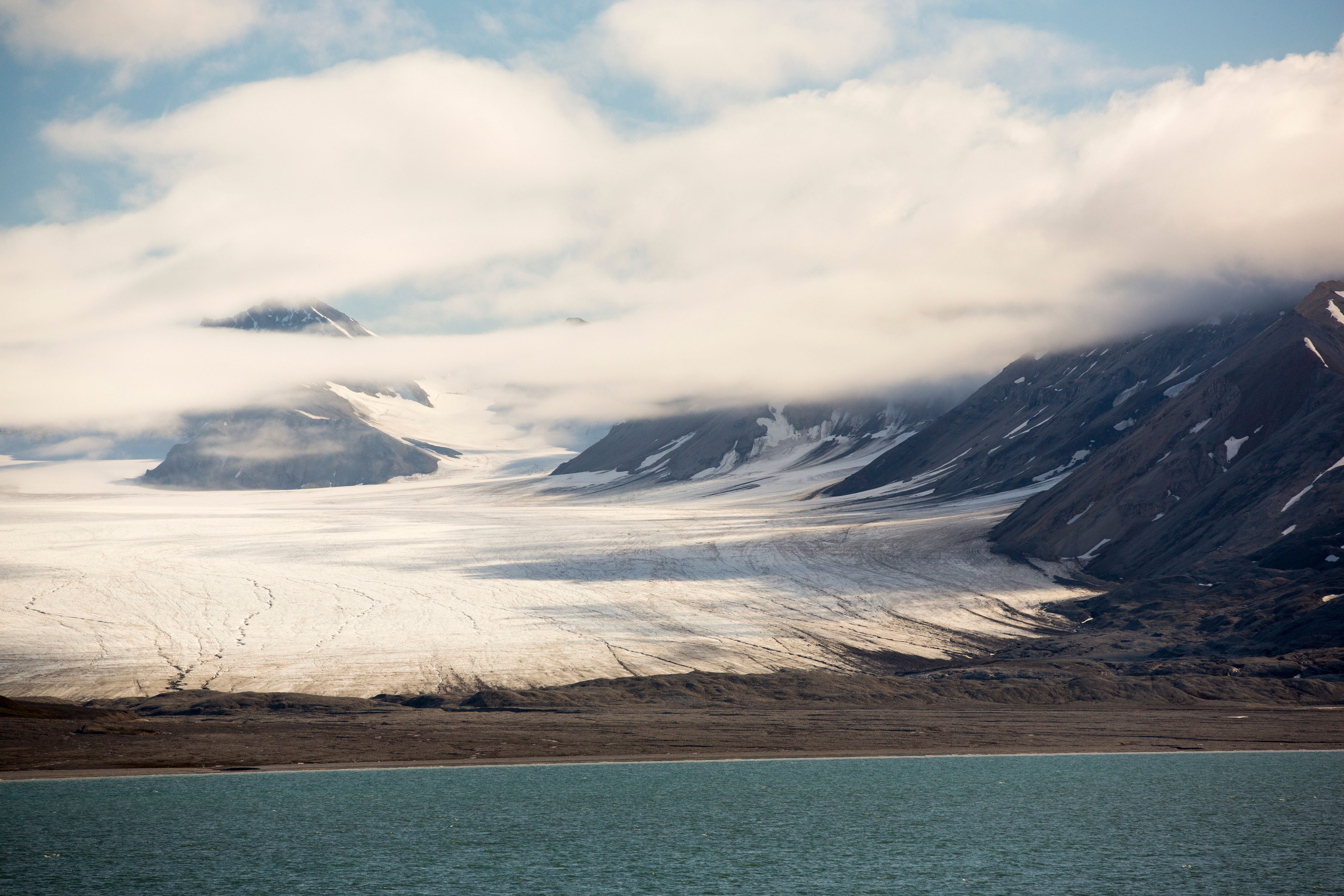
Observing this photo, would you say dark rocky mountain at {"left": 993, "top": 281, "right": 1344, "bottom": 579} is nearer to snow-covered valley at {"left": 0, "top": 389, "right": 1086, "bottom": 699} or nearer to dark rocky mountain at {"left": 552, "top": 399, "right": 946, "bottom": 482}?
snow-covered valley at {"left": 0, "top": 389, "right": 1086, "bottom": 699}

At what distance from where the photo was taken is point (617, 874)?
1777 centimetres

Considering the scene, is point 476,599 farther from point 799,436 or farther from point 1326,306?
point 799,436

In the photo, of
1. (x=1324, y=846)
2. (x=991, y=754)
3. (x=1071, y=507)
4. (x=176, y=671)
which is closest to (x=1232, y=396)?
(x=1071, y=507)

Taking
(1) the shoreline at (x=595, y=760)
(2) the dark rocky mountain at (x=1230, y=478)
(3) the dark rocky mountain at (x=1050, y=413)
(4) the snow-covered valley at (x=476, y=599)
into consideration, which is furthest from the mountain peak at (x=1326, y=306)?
(1) the shoreline at (x=595, y=760)

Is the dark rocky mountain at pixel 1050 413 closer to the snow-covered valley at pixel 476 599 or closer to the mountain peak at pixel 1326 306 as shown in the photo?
the mountain peak at pixel 1326 306

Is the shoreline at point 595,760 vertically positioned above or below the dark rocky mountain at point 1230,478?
below

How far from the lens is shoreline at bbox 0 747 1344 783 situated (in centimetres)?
2609

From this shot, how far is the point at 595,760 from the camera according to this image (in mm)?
28375

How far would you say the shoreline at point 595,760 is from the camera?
26094 millimetres

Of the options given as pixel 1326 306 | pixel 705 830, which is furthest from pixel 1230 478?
pixel 705 830

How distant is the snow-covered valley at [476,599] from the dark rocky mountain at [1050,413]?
22.6m

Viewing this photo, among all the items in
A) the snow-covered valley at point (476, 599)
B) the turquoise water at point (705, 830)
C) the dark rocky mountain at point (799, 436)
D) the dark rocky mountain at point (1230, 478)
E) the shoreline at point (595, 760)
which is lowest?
the shoreline at point (595, 760)

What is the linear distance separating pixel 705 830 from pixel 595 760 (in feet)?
26.8

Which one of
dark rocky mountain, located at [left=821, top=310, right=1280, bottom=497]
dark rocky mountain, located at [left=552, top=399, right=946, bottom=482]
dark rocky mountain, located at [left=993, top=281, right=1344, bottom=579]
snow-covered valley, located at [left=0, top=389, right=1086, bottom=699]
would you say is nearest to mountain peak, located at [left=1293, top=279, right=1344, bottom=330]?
dark rocky mountain, located at [left=993, top=281, right=1344, bottom=579]
